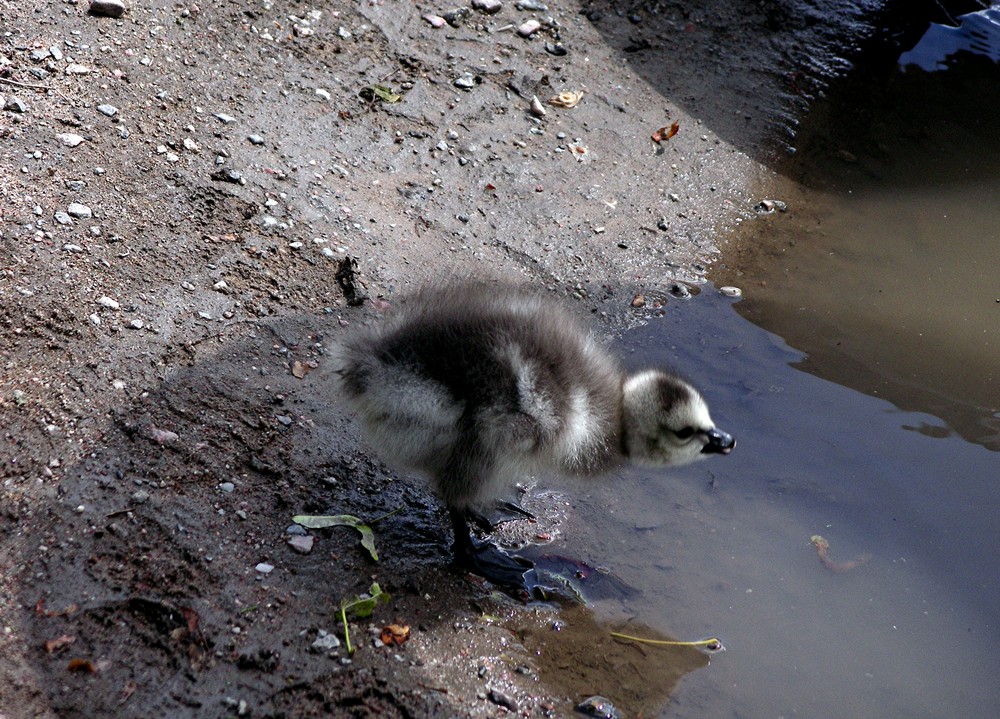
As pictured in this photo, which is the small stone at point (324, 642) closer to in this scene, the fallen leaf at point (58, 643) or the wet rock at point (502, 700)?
the wet rock at point (502, 700)

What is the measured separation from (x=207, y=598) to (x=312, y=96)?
11.3 feet

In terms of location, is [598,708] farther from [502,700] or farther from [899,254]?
[899,254]

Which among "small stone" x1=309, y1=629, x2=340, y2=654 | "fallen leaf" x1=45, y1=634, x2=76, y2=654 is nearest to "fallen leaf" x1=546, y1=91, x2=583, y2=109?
"small stone" x1=309, y1=629, x2=340, y2=654

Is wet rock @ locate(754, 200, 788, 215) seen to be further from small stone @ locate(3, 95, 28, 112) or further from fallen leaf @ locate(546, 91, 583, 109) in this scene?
small stone @ locate(3, 95, 28, 112)

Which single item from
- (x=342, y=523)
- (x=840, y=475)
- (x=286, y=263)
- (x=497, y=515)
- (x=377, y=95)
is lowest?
(x=497, y=515)

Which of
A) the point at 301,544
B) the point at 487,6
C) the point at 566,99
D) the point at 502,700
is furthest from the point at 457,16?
the point at 502,700

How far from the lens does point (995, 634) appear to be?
366cm

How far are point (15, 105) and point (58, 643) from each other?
306cm

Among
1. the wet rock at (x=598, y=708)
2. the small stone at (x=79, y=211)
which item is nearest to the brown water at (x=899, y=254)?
the wet rock at (x=598, y=708)

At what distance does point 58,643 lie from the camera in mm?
2930

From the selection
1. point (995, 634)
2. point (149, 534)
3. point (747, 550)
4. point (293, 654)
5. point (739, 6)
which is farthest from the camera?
point (739, 6)

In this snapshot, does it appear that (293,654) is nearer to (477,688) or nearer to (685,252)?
(477,688)

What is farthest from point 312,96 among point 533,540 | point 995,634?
point 995,634

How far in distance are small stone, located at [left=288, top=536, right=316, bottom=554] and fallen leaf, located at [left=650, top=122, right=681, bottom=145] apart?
385cm
